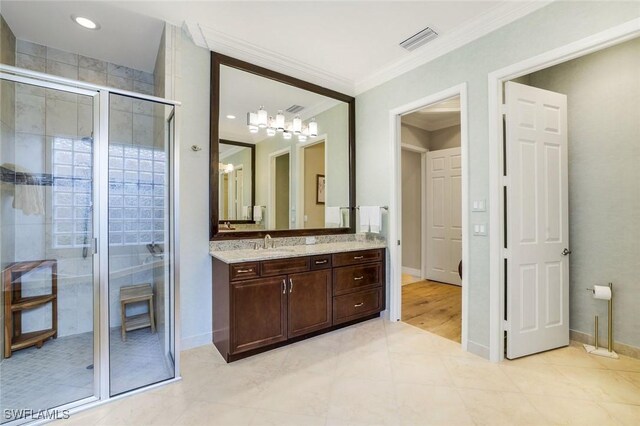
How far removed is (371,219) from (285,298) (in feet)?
4.70

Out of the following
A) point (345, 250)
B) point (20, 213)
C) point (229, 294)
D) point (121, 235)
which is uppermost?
point (20, 213)

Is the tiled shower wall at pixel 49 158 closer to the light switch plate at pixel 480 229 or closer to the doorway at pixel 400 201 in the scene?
the doorway at pixel 400 201

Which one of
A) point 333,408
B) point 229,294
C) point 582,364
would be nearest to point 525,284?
point 582,364

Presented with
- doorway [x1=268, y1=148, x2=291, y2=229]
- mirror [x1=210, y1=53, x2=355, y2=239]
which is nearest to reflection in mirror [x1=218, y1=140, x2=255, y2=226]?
mirror [x1=210, y1=53, x2=355, y2=239]

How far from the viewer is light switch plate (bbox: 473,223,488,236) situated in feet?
8.19

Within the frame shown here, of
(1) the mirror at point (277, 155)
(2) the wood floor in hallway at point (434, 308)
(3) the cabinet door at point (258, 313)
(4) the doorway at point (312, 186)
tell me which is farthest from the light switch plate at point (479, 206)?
(3) the cabinet door at point (258, 313)

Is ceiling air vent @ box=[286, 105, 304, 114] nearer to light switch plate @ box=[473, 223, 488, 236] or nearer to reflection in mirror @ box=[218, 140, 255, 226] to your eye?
reflection in mirror @ box=[218, 140, 255, 226]

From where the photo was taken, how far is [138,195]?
8.64ft

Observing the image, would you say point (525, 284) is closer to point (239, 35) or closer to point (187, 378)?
point (187, 378)

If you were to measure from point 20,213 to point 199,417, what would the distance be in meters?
2.35

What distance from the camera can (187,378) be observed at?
2174 millimetres

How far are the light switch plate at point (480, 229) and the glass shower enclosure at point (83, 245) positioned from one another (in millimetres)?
2512

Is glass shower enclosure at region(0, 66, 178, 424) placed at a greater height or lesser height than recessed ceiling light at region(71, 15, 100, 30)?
lesser

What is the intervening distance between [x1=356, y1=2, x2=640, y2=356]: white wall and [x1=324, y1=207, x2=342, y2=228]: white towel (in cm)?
46
